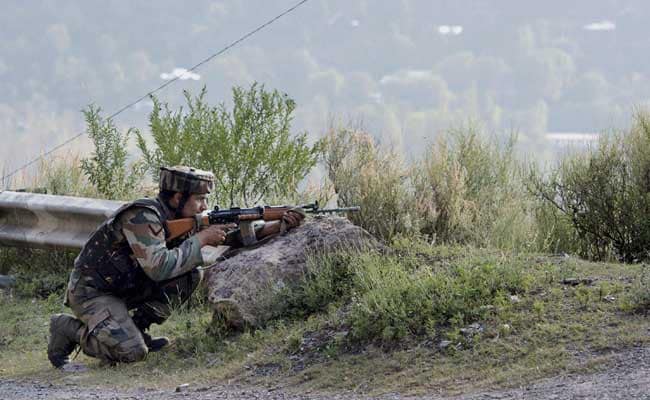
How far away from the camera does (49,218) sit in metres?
10.5

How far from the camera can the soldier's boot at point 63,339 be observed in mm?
7738

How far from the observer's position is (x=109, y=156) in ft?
40.8

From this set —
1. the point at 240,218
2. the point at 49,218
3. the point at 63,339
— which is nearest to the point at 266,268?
the point at 240,218

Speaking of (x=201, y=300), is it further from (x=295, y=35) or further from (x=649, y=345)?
(x=295, y=35)

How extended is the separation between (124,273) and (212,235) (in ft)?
2.39

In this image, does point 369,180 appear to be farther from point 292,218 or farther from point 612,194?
point 612,194

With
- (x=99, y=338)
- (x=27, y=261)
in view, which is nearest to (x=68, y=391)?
(x=99, y=338)

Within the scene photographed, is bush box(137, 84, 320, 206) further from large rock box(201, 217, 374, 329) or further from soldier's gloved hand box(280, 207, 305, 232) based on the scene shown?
large rock box(201, 217, 374, 329)

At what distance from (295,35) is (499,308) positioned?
13053 centimetres

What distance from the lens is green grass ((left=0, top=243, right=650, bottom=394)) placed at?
6082 millimetres

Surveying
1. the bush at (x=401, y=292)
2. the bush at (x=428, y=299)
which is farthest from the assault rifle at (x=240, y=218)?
the bush at (x=428, y=299)

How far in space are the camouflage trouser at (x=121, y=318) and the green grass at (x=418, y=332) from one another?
14cm

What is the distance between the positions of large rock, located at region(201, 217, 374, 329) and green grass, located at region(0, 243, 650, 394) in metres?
0.13

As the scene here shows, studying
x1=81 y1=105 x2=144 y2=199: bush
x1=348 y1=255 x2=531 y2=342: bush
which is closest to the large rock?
x1=348 y1=255 x2=531 y2=342: bush
